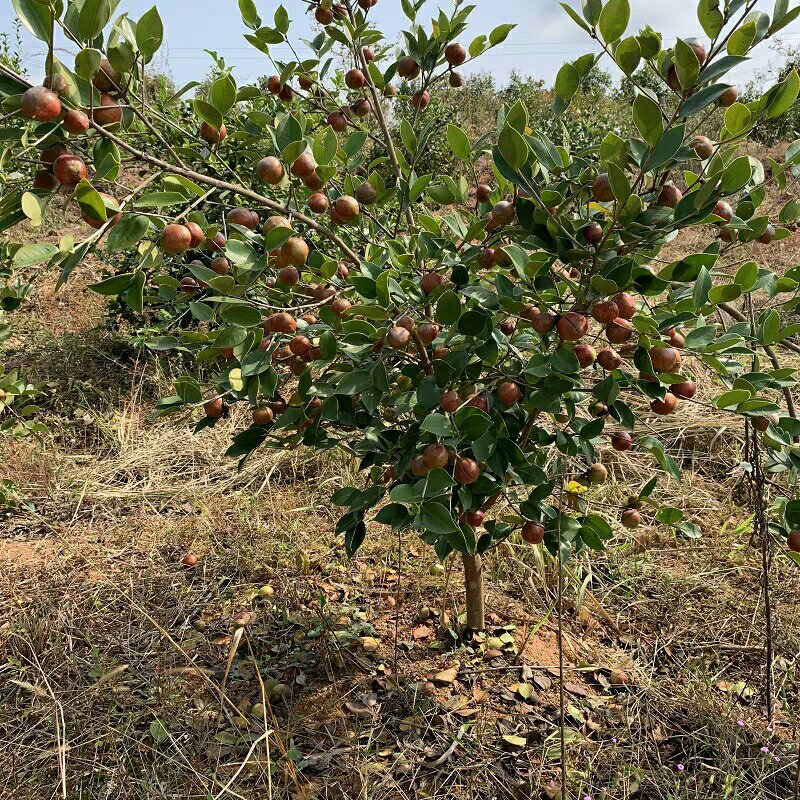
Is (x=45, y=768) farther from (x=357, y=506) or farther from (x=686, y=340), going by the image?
(x=686, y=340)

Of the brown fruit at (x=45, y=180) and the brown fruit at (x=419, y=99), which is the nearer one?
the brown fruit at (x=45, y=180)

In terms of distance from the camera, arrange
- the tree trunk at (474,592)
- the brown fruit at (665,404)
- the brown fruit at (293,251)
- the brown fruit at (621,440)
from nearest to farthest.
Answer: the brown fruit at (293,251) < the brown fruit at (665,404) < the brown fruit at (621,440) < the tree trunk at (474,592)

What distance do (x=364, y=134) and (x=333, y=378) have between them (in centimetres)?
50

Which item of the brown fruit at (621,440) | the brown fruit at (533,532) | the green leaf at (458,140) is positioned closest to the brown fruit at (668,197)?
the green leaf at (458,140)

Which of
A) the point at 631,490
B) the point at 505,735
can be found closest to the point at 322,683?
the point at 505,735

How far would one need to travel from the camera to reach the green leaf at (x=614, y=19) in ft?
2.96

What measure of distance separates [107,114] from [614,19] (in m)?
0.73

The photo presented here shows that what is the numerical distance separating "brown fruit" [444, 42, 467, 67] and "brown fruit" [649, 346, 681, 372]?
2.99 feet

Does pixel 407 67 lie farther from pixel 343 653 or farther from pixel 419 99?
pixel 343 653

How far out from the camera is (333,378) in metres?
1.33

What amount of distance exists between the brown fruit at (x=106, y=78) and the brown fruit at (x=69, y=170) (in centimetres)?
16

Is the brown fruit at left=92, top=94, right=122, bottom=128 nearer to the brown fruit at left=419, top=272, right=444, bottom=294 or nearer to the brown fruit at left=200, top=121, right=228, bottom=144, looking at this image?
the brown fruit at left=200, top=121, right=228, bottom=144

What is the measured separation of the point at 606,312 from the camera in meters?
1.01

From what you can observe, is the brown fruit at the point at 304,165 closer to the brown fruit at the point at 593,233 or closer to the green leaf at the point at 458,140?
the green leaf at the point at 458,140
